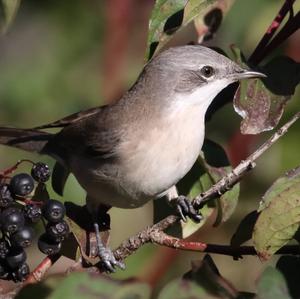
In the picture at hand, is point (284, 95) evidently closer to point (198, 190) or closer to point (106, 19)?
point (198, 190)

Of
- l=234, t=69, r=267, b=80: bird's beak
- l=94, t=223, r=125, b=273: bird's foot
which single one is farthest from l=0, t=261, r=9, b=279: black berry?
l=234, t=69, r=267, b=80: bird's beak

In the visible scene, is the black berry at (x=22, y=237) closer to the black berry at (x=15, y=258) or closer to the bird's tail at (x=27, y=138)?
the black berry at (x=15, y=258)

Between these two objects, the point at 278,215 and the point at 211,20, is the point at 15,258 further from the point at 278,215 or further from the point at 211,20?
the point at 211,20

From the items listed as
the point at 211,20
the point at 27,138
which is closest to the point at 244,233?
the point at 211,20

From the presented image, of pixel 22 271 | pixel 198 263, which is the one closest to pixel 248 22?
pixel 22 271

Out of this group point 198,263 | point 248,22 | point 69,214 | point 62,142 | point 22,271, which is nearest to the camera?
point 198,263
